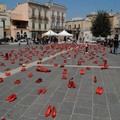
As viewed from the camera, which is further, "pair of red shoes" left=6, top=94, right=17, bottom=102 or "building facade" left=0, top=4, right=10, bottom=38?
"building facade" left=0, top=4, right=10, bottom=38

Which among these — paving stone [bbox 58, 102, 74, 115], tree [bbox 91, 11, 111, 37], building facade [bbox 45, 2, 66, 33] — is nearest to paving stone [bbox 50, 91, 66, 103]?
paving stone [bbox 58, 102, 74, 115]

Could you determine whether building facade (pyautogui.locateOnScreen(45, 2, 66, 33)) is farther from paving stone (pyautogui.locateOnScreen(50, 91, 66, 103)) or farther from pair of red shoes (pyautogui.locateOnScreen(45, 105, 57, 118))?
pair of red shoes (pyautogui.locateOnScreen(45, 105, 57, 118))

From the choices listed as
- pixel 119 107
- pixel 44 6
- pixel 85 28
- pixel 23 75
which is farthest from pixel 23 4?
pixel 119 107

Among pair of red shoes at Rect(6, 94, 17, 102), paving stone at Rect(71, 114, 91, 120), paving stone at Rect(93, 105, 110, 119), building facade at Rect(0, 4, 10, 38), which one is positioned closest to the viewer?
paving stone at Rect(71, 114, 91, 120)

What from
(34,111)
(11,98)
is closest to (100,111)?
(34,111)

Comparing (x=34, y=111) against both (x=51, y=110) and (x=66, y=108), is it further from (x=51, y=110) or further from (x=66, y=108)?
(x=66, y=108)

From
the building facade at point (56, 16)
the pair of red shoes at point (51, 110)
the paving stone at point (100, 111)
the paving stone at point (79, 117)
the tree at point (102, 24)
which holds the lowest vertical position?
the paving stone at point (79, 117)

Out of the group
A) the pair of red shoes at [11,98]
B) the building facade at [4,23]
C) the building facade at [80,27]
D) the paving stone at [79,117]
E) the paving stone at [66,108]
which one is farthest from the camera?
the building facade at [80,27]

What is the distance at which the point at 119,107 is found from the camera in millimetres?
4293

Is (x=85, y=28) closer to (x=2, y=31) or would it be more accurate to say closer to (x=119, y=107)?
(x=2, y=31)

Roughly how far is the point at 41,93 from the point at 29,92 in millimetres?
358

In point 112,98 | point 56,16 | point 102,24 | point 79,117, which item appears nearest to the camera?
point 79,117

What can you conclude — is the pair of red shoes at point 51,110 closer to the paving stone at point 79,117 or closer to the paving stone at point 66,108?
the paving stone at point 66,108

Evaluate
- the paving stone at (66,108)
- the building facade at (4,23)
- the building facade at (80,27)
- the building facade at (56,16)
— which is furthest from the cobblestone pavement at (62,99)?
the building facade at (80,27)
